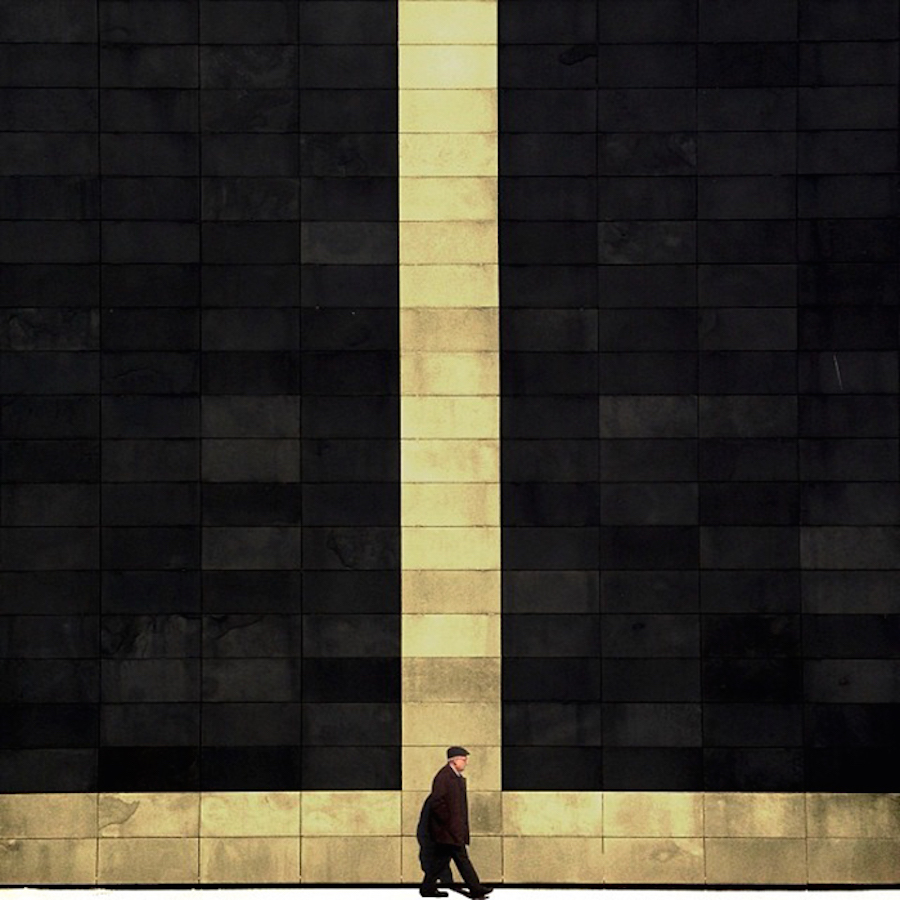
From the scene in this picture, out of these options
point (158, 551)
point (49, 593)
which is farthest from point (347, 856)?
point (49, 593)

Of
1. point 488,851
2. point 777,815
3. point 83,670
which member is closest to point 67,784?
point 83,670

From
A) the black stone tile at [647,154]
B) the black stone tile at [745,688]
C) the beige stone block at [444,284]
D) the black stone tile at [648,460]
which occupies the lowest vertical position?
the black stone tile at [745,688]

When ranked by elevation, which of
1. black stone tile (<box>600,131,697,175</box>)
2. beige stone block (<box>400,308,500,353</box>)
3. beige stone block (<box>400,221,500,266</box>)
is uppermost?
black stone tile (<box>600,131,697,175</box>)

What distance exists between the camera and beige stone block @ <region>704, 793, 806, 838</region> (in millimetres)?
18938

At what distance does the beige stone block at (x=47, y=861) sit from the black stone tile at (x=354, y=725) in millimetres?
3382

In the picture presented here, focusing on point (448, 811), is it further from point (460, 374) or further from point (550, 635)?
point (460, 374)

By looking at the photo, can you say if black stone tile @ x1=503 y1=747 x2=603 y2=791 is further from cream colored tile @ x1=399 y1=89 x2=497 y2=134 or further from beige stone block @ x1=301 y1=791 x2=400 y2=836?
cream colored tile @ x1=399 y1=89 x2=497 y2=134

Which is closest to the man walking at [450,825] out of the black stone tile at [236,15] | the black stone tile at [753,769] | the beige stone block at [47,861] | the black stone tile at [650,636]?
the black stone tile at [650,636]

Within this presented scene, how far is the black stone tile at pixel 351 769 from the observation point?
1906 cm

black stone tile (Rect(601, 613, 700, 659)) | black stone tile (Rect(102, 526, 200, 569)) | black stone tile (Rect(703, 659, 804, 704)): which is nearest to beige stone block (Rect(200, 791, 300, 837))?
black stone tile (Rect(102, 526, 200, 569))

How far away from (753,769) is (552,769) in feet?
8.98

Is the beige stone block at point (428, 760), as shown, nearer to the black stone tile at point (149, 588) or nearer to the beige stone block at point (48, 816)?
the black stone tile at point (149, 588)

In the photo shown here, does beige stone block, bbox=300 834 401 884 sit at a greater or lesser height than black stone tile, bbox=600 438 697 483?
lesser

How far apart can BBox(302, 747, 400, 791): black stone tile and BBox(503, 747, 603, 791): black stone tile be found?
62.0 inches
